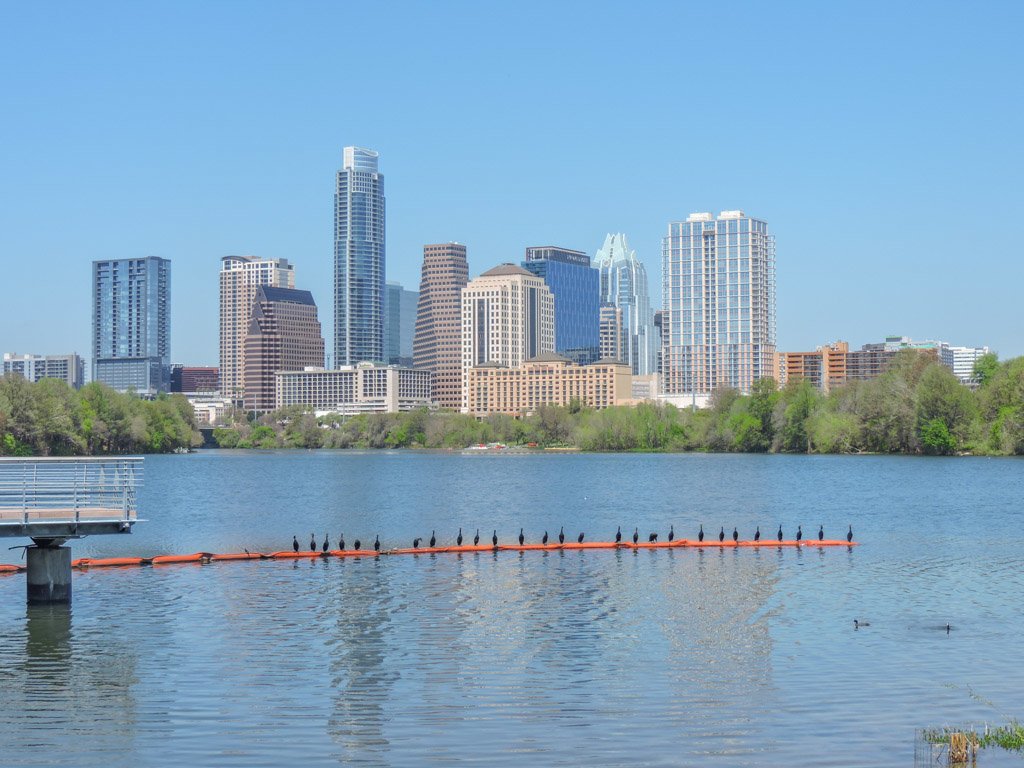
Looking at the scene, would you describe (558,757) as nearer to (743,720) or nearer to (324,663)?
(743,720)

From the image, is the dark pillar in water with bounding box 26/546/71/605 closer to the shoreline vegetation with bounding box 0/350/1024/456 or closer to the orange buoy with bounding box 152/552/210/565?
the orange buoy with bounding box 152/552/210/565

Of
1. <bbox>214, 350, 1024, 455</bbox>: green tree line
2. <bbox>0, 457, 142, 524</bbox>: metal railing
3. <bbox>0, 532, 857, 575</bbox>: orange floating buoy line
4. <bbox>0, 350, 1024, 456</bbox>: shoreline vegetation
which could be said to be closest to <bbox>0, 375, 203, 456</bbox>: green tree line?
<bbox>0, 350, 1024, 456</bbox>: shoreline vegetation

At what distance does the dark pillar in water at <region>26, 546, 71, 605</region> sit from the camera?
3975cm

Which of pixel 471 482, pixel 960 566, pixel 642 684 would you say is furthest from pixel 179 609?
pixel 471 482

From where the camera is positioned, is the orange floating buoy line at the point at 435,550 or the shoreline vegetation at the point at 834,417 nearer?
the orange floating buoy line at the point at 435,550

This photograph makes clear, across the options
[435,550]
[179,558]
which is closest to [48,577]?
[179,558]

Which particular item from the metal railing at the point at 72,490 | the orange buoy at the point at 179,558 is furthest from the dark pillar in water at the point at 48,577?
the orange buoy at the point at 179,558

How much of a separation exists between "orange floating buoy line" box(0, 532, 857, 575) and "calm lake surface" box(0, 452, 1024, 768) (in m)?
1.34

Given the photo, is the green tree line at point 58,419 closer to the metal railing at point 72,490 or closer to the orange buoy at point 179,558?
the orange buoy at point 179,558

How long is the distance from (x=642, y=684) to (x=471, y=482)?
104 metres

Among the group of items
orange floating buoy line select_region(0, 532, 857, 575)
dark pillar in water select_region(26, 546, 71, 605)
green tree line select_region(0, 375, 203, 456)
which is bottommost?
orange floating buoy line select_region(0, 532, 857, 575)

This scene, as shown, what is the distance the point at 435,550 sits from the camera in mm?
57781

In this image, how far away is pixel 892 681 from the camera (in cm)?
2911

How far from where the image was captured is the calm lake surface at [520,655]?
24.4 meters
